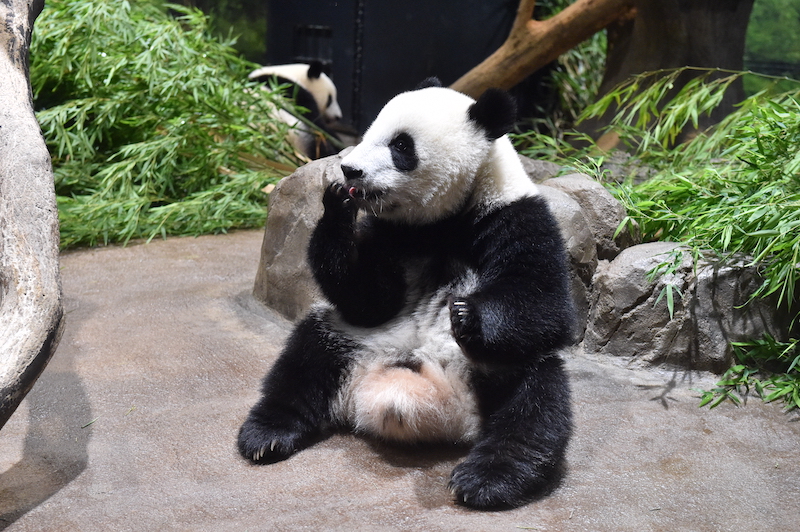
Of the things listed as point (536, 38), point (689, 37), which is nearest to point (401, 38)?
point (536, 38)

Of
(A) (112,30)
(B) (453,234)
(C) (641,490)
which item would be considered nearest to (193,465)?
(B) (453,234)

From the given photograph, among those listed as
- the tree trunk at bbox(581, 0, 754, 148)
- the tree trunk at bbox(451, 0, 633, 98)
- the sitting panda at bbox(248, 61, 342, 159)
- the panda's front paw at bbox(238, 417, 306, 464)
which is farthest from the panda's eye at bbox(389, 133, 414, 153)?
the sitting panda at bbox(248, 61, 342, 159)

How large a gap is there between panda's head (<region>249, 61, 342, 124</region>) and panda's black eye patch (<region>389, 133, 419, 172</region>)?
13.6 feet

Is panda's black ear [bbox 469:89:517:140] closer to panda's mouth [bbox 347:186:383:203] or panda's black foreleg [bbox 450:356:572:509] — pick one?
panda's mouth [bbox 347:186:383:203]

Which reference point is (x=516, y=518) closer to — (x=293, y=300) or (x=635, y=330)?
(x=635, y=330)

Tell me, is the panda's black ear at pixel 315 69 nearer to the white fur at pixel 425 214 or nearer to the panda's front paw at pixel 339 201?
the white fur at pixel 425 214

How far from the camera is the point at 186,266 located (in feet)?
11.3

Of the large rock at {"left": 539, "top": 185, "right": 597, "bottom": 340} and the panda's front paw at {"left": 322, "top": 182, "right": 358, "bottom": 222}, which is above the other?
the panda's front paw at {"left": 322, "top": 182, "right": 358, "bottom": 222}

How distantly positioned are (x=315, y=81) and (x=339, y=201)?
4.53 m

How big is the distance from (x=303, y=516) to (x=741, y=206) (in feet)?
6.05

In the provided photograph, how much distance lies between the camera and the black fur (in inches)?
64.6

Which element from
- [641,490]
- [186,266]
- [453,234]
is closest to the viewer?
[641,490]

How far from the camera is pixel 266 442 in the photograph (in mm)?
1755

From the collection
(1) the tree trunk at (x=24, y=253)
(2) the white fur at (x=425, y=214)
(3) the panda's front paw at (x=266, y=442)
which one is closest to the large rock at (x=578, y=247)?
(2) the white fur at (x=425, y=214)
